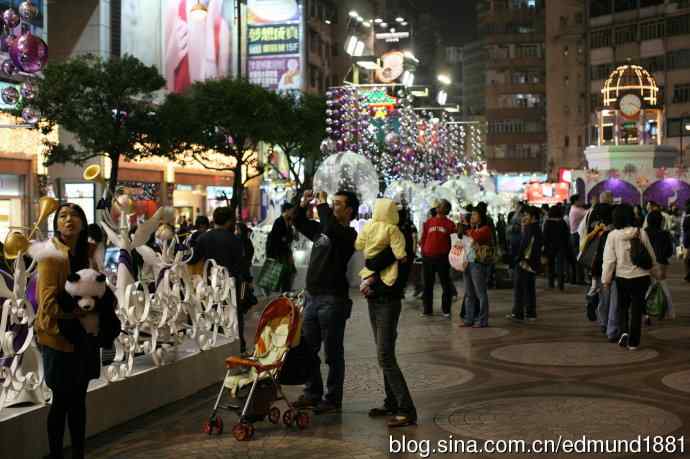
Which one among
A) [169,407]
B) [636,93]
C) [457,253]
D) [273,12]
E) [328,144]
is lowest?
[169,407]

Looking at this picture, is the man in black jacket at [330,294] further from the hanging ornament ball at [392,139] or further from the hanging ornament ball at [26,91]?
the hanging ornament ball at [392,139]

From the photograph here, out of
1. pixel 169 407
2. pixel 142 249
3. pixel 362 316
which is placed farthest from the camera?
pixel 362 316

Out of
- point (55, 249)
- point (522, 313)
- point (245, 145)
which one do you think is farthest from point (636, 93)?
point (55, 249)

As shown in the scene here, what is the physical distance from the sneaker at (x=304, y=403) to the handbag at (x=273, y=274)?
6.49m

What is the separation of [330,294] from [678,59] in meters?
69.8

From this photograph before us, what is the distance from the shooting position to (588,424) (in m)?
6.75

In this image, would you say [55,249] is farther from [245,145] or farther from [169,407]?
[245,145]

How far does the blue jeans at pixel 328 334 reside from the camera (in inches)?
289

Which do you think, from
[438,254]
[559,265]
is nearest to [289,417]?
[438,254]

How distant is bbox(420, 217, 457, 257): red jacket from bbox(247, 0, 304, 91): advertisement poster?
3825 cm

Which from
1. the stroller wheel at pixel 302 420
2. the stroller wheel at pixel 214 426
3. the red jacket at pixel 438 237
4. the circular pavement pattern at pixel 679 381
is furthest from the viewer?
the red jacket at pixel 438 237

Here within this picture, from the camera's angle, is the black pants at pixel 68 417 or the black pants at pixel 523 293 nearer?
the black pants at pixel 68 417

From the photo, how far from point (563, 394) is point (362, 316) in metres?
6.44

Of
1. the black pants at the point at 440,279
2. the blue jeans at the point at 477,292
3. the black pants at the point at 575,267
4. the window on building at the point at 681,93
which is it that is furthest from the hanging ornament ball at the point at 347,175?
the window on building at the point at 681,93
